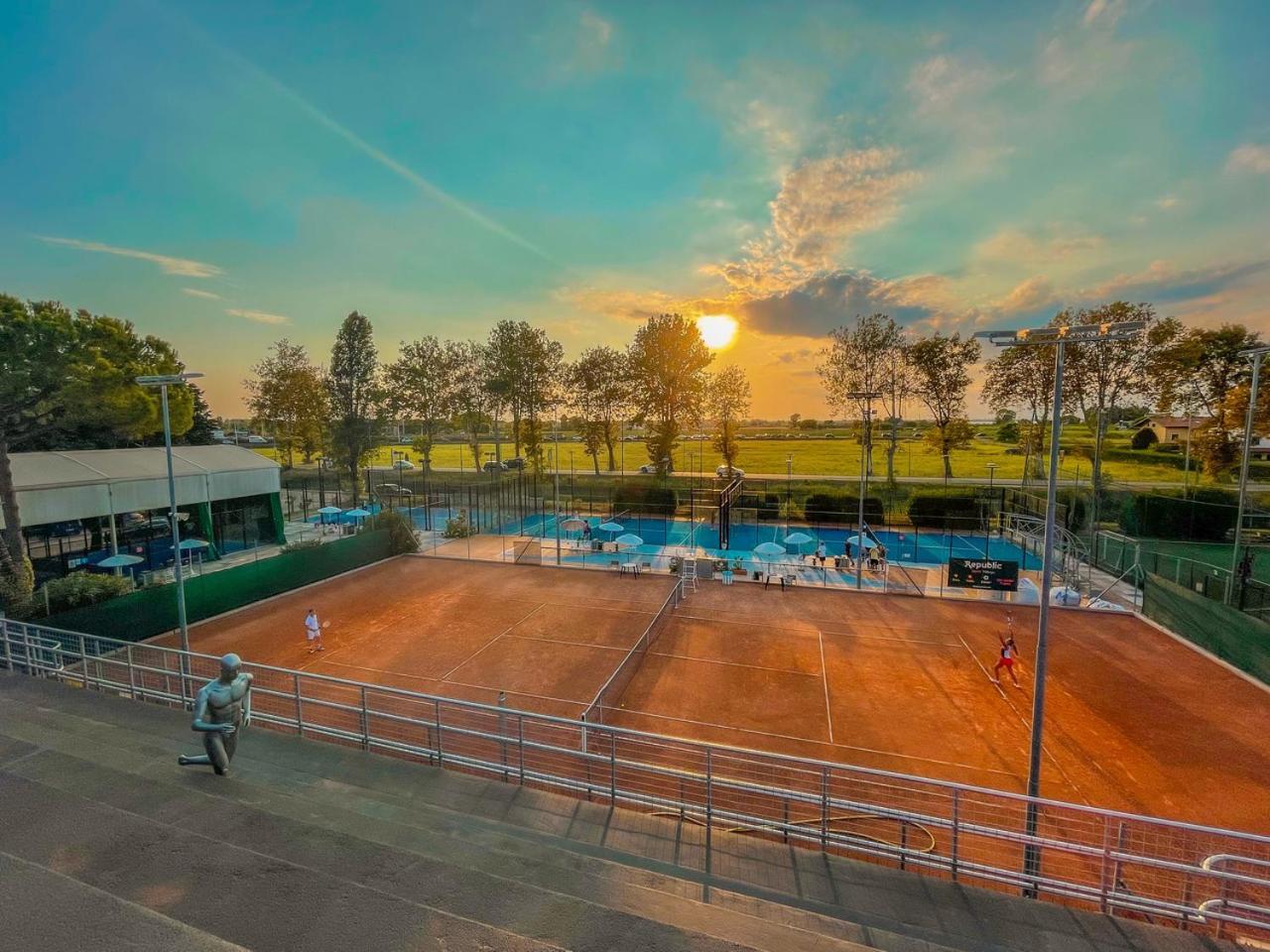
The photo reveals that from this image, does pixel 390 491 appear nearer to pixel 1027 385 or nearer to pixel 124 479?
pixel 124 479

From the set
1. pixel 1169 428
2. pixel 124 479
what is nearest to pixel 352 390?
pixel 124 479

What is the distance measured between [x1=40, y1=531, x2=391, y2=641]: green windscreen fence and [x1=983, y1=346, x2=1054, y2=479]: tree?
4602 centimetres

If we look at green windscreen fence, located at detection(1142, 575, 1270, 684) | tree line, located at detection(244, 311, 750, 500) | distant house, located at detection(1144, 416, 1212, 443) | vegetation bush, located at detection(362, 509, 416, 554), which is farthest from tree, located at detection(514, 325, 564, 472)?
distant house, located at detection(1144, 416, 1212, 443)

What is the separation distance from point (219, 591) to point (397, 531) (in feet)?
34.7

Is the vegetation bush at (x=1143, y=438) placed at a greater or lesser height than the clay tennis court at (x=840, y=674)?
greater

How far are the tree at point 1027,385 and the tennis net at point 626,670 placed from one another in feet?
117

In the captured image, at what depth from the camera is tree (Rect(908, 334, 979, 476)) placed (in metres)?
46.5

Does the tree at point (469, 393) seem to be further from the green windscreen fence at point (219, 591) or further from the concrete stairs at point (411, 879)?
the concrete stairs at point (411, 879)

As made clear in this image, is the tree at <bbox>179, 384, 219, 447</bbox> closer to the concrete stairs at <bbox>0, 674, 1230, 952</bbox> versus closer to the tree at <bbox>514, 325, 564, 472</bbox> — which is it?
the tree at <bbox>514, 325, 564, 472</bbox>

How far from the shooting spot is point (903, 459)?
251 feet

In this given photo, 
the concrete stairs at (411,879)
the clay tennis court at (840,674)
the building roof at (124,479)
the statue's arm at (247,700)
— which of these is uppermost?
the building roof at (124,479)

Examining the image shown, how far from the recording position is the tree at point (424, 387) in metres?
48.6

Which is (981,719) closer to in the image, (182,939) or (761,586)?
(761,586)

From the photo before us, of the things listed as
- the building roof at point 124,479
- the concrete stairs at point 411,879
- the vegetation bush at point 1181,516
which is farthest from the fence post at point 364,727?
the vegetation bush at point 1181,516
